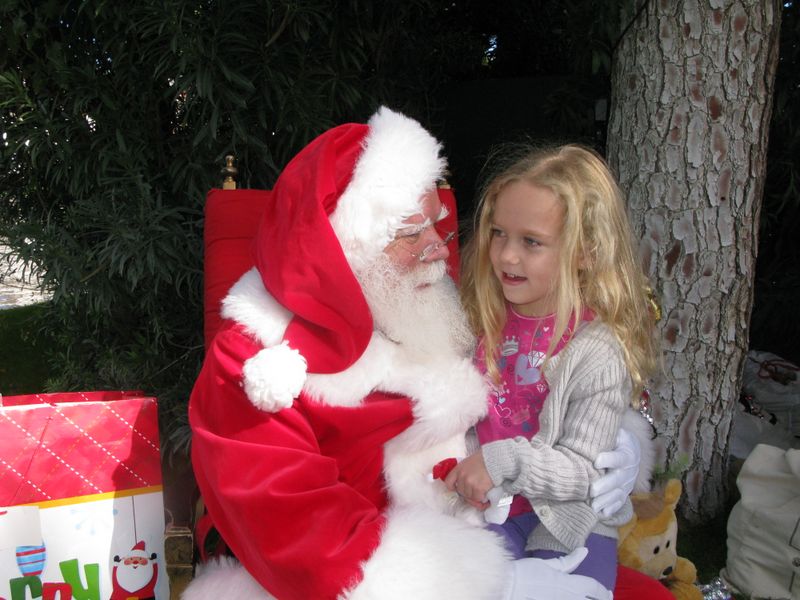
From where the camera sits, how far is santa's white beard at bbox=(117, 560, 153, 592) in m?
2.03

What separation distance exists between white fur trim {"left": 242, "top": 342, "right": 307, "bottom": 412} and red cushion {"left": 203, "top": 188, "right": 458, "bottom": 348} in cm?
69

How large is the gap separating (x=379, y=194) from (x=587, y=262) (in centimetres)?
61

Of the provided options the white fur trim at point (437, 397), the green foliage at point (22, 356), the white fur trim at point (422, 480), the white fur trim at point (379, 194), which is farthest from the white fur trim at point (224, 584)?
the green foliage at point (22, 356)

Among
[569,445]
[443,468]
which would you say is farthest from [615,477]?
[443,468]

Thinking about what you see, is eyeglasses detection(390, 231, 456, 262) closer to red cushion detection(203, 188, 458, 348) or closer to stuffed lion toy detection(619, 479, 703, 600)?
red cushion detection(203, 188, 458, 348)

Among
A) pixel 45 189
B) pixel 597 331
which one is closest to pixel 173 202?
pixel 45 189

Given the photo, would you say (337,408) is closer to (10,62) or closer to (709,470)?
(709,470)

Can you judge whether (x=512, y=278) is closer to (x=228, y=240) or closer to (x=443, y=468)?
(x=443, y=468)

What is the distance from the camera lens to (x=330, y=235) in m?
1.62

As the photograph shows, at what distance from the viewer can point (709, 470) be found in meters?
2.80

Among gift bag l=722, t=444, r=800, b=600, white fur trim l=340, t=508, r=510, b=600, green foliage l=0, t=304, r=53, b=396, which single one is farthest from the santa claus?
green foliage l=0, t=304, r=53, b=396

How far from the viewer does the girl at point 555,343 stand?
1.72 meters

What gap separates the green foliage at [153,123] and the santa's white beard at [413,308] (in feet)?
3.58

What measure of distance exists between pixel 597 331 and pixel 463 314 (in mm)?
383
